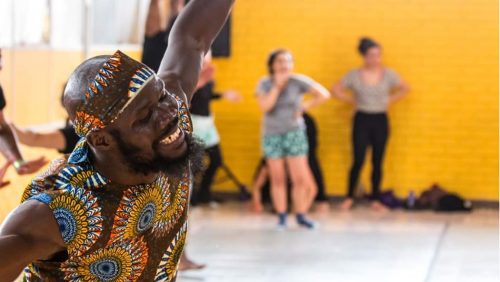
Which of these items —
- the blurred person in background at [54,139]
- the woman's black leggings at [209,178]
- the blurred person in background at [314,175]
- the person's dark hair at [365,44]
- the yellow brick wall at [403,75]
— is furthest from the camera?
the yellow brick wall at [403,75]

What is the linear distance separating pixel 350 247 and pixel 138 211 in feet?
22.6

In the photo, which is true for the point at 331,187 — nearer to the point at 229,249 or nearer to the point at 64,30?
the point at 229,249

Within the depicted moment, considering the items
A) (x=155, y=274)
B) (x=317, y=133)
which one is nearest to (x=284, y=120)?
(x=317, y=133)

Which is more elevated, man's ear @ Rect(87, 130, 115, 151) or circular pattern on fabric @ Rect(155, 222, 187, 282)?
man's ear @ Rect(87, 130, 115, 151)

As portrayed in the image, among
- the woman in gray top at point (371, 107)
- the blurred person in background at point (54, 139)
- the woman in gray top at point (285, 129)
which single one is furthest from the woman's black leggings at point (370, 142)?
the blurred person in background at point (54, 139)

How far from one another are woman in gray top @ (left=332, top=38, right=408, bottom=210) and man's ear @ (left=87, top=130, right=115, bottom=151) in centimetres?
918

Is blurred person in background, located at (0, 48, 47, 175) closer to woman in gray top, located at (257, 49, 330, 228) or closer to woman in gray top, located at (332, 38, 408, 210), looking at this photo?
woman in gray top, located at (257, 49, 330, 228)

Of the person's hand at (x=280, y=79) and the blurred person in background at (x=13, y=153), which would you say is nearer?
the blurred person in background at (x=13, y=153)

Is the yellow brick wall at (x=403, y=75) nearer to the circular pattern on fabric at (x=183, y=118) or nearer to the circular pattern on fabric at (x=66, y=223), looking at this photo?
the circular pattern on fabric at (x=183, y=118)

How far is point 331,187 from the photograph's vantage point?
12.0 metres

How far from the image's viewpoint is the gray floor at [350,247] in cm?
789

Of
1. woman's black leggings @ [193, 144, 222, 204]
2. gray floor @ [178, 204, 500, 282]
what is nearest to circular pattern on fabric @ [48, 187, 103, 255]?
gray floor @ [178, 204, 500, 282]

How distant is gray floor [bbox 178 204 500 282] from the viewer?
311 inches

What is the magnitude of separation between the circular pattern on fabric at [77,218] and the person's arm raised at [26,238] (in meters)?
0.02
